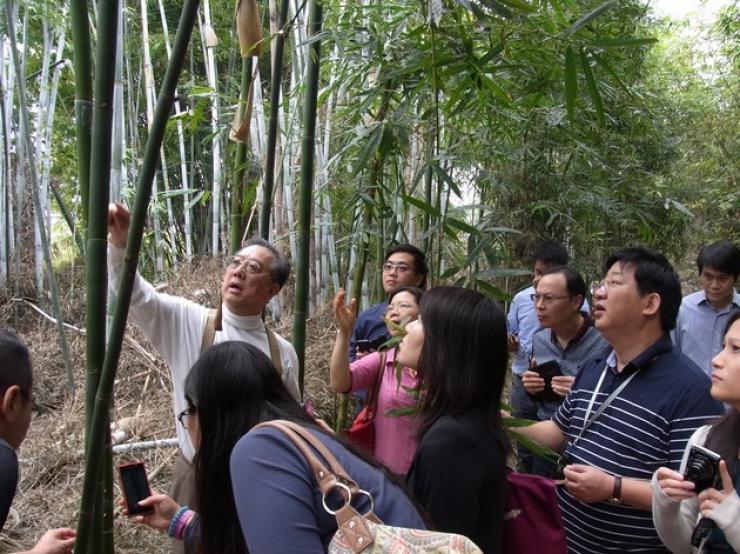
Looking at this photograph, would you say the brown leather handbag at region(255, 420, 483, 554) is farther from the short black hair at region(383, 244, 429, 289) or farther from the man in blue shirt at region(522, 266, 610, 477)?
the short black hair at region(383, 244, 429, 289)

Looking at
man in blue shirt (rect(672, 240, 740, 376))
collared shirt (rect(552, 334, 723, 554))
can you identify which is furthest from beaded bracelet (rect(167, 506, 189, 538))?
man in blue shirt (rect(672, 240, 740, 376))

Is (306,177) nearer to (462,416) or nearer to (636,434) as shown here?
(462,416)

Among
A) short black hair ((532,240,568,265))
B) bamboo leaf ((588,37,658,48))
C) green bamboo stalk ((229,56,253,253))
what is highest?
bamboo leaf ((588,37,658,48))

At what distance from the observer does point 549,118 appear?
392 cm

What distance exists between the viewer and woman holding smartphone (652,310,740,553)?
1298 mm

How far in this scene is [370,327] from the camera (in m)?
3.03

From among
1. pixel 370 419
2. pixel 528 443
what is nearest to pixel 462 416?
pixel 528 443

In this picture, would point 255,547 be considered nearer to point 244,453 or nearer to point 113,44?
point 244,453

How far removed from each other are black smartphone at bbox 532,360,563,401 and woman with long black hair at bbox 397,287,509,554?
3.19ft

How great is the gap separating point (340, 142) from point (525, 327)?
1.45 meters

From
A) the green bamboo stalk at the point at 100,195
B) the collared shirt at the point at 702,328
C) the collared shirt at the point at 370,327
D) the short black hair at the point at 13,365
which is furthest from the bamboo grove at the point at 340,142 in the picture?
the collared shirt at the point at 702,328

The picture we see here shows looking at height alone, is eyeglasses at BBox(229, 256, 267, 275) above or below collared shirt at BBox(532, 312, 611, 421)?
above

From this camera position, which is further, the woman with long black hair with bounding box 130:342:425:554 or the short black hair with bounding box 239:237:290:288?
the short black hair with bounding box 239:237:290:288

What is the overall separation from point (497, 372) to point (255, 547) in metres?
0.66
